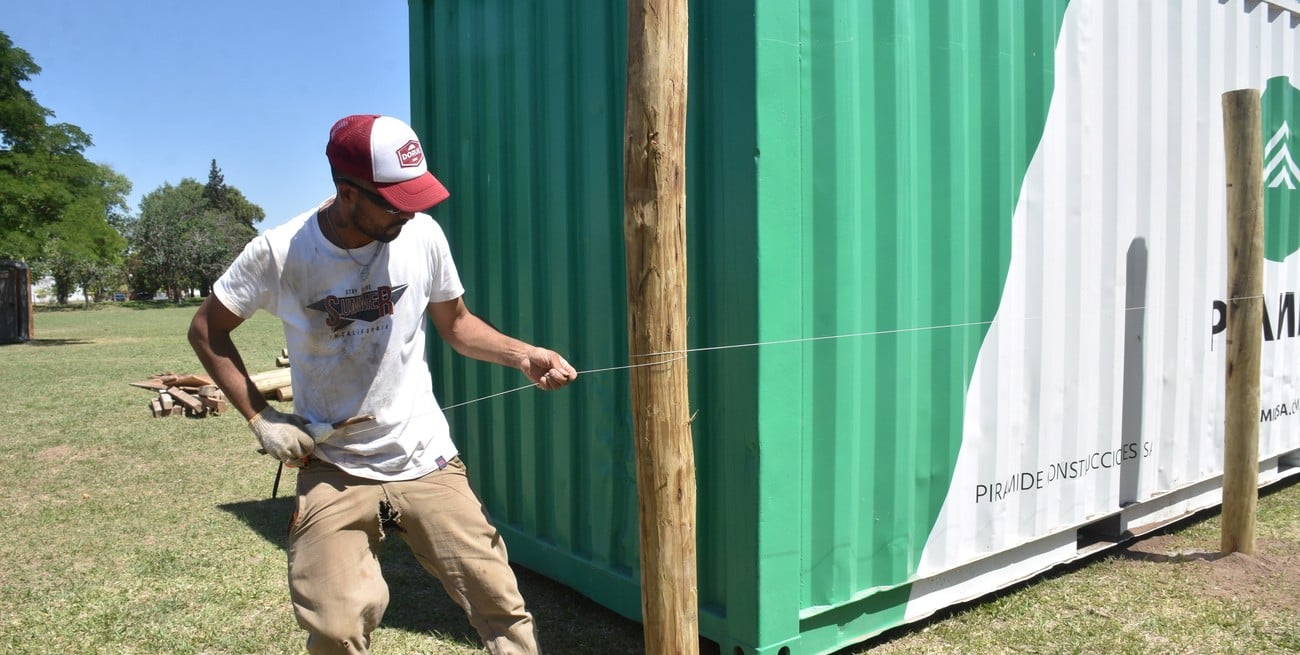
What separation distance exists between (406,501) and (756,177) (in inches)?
64.6

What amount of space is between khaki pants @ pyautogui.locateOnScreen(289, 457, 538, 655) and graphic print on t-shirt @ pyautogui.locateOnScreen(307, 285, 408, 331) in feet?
1.60

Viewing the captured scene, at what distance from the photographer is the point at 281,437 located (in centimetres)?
270

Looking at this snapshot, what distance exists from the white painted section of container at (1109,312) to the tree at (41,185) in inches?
959

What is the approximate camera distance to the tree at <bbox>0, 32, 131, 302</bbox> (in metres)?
21.8

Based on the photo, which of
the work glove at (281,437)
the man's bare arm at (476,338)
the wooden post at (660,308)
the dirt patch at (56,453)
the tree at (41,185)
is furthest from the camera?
the tree at (41,185)

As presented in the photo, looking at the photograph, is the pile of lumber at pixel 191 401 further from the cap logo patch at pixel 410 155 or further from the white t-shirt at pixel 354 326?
the cap logo patch at pixel 410 155

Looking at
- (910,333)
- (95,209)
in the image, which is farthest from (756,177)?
(95,209)

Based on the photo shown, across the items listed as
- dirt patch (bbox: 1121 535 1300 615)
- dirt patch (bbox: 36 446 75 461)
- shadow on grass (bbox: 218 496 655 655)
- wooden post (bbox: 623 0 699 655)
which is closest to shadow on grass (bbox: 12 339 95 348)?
dirt patch (bbox: 36 446 75 461)

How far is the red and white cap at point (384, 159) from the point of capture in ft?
8.55

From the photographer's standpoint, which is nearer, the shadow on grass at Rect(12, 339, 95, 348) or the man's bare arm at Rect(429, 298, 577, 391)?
the man's bare arm at Rect(429, 298, 577, 391)

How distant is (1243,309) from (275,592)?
17.5 feet

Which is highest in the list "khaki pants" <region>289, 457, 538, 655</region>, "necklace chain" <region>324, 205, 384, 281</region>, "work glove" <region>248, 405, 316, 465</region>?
"necklace chain" <region>324, 205, 384, 281</region>

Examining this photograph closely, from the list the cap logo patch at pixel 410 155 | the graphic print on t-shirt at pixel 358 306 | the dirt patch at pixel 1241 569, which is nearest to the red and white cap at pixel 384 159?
the cap logo patch at pixel 410 155

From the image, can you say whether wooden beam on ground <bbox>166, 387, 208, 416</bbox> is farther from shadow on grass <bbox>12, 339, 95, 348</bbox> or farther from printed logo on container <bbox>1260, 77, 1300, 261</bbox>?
shadow on grass <bbox>12, 339, 95, 348</bbox>
